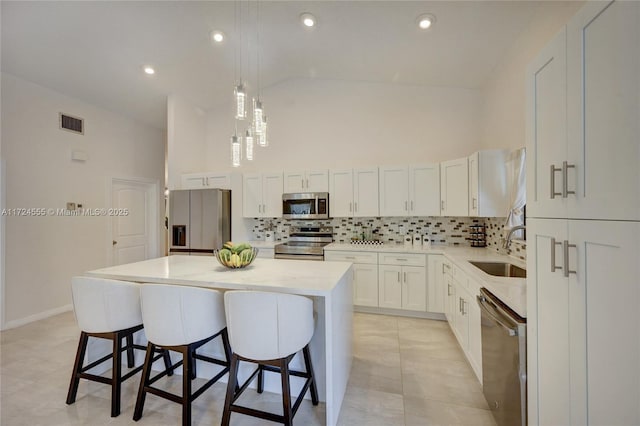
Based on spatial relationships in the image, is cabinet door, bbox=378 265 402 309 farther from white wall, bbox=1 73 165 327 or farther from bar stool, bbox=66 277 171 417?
white wall, bbox=1 73 165 327

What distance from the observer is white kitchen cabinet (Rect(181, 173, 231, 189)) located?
4.30m

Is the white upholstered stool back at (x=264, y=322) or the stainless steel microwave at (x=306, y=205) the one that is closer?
the white upholstered stool back at (x=264, y=322)

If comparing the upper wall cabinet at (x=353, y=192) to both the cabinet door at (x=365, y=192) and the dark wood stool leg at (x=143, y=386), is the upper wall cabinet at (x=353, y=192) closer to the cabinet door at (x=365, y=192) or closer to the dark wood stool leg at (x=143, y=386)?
Result: the cabinet door at (x=365, y=192)

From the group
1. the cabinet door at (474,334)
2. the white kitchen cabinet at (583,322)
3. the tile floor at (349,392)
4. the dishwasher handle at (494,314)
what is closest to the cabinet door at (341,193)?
the tile floor at (349,392)

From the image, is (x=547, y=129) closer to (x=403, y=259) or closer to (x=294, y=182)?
(x=403, y=259)

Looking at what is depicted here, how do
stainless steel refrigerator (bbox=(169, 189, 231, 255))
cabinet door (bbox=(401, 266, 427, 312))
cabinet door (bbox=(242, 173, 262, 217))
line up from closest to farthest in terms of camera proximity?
1. cabinet door (bbox=(401, 266, 427, 312))
2. stainless steel refrigerator (bbox=(169, 189, 231, 255))
3. cabinet door (bbox=(242, 173, 262, 217))

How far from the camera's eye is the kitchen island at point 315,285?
1655mm

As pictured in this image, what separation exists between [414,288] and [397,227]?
981mm

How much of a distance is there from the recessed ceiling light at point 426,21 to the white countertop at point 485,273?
2303mm

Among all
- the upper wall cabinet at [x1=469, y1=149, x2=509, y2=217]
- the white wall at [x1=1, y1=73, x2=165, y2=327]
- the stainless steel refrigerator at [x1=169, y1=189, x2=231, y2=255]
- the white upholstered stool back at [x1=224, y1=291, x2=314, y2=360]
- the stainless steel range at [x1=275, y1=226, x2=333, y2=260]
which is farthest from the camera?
the stainless steel refrigerator at [x1=169, y1=189, x2=231, y2=255]

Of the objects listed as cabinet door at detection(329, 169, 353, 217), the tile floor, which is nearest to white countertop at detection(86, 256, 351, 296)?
the tile floor

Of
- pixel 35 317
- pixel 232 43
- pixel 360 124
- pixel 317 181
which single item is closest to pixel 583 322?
pixel 317 181

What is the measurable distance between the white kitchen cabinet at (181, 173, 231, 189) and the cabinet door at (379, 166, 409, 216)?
93.8 inches

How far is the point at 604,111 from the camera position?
0.90 metres
